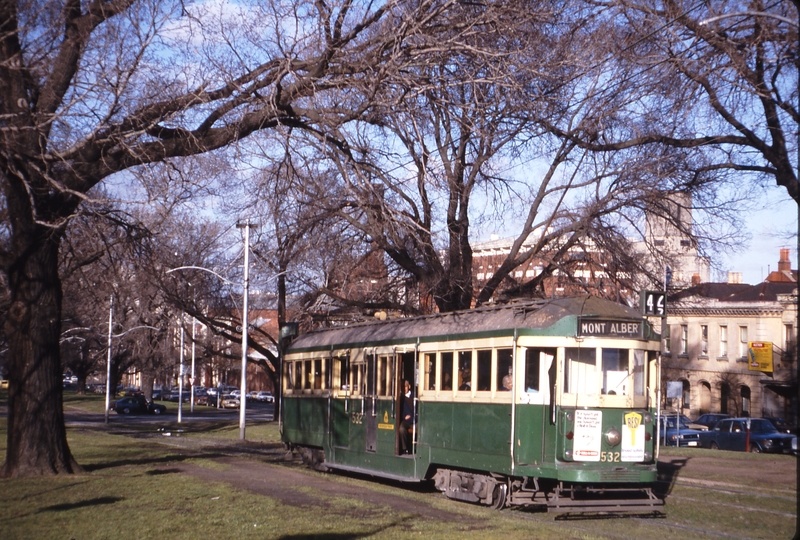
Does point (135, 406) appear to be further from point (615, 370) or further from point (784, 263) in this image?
point (615, 370)

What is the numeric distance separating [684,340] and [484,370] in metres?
48.4

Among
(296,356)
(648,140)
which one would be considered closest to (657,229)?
(648,140)

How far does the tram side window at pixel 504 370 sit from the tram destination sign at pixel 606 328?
1173 mm

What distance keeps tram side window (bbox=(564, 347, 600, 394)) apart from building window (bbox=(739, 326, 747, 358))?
4521 cm

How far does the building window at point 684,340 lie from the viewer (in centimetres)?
5978

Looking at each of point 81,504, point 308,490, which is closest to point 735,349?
point 308,490

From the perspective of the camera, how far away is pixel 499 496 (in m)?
14.5


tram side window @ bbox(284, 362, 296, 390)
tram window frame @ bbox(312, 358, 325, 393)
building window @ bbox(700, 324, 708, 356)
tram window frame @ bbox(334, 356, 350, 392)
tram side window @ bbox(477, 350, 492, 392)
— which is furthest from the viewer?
building window @ bbox(700, 324, 708, 356)

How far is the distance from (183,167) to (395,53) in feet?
16.7

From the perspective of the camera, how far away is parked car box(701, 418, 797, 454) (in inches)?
1328

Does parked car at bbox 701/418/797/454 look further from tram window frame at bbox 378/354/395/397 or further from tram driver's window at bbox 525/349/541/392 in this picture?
tram driver's window at bbox 525/349/541/392

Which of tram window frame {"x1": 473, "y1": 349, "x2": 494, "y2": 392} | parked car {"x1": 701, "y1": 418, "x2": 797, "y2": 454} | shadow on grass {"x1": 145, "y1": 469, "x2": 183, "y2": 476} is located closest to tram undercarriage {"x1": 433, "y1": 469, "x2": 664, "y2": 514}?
tram window frame {"x1": 473, "y1": 349, "x2": 494, "y2": 392}

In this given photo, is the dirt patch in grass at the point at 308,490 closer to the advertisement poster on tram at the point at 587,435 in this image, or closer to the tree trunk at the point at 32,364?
the advertisement poster on tram at the point at 587,435

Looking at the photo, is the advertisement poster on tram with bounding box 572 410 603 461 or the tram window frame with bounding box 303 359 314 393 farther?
the tram window frame with bounding box 303 359 314 393
